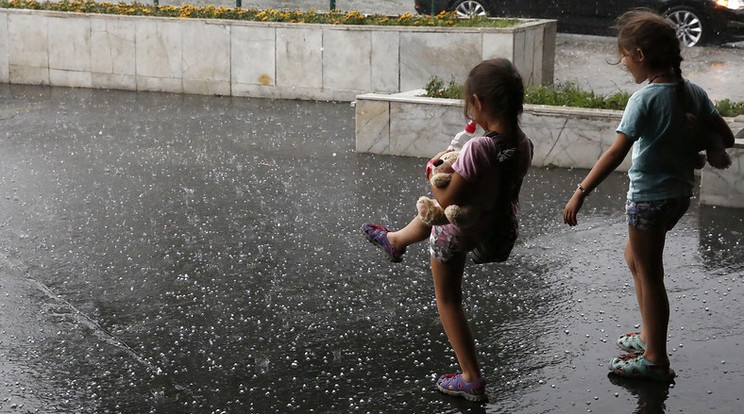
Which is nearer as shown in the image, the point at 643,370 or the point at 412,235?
the point at 412,235

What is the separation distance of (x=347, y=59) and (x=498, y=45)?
1.97m

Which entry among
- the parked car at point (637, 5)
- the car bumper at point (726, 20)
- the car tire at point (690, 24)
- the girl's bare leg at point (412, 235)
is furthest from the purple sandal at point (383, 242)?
the car bumper at point (726, 20)

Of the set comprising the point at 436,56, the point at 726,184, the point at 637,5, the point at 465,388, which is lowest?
the point at 465,388

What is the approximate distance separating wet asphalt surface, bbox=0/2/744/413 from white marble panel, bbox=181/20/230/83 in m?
4.02

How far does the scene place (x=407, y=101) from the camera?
9.83m

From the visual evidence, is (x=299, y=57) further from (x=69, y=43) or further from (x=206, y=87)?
(x=69, y=43)

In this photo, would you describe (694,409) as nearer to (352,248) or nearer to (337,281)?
(337,281)

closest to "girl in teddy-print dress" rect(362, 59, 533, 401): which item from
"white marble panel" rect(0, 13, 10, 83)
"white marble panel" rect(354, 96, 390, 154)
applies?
"white marble panel" rect(354, 96, 390, 154)

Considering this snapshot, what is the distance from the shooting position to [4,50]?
49.4 feet

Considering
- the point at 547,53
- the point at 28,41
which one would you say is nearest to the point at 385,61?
the point at 547,53

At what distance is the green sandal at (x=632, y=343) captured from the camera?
5077 millimetres

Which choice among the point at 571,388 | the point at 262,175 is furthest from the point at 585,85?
the point at 571,388

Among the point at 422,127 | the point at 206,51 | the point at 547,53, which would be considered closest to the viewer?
the point at 422,127

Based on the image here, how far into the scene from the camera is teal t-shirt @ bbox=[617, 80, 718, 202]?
14.8 feet
